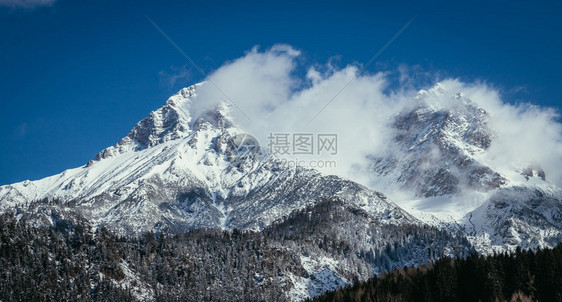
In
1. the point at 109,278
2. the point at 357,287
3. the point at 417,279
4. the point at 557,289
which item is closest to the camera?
the point at 557,289

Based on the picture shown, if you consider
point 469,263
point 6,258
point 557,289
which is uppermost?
point 6,258

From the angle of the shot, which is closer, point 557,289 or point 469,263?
point 557,289

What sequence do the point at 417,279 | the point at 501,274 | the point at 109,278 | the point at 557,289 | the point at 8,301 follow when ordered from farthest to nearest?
the point at 109,278, the point at 8,301, the point at 417,279, the point at 501,274, the point at 557,289

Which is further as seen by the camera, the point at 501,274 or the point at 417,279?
the point at 417,279

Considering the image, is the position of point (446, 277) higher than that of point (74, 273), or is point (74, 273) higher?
point (74, 273)

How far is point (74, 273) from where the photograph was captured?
191m

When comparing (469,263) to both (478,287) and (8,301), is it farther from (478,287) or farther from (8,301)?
(8,301)

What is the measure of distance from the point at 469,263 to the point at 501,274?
7.44 metres

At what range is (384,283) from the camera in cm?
13062

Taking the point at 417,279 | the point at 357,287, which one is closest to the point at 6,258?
the point at 357,287

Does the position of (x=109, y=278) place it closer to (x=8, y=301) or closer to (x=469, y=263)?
(x=8, y=301)

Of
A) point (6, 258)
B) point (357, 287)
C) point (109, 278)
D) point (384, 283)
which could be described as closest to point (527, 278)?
point (384, 283)

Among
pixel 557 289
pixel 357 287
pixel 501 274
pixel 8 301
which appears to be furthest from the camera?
pixel 8 301

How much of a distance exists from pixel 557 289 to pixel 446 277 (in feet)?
71.8
